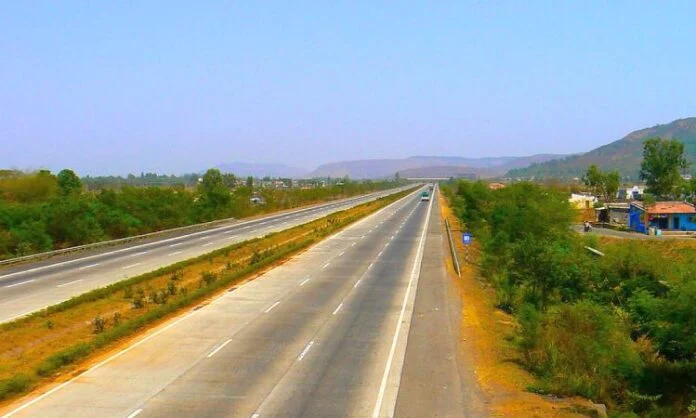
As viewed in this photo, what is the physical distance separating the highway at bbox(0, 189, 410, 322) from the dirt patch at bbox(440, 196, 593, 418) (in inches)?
637

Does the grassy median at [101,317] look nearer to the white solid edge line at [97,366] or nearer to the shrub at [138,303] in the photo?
the shrub at [138,303]

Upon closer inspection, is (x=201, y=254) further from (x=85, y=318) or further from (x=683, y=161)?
(x=683, y=161)

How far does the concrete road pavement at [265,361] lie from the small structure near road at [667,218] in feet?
156

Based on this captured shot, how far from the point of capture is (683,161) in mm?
111312

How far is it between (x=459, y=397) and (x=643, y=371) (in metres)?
5.67

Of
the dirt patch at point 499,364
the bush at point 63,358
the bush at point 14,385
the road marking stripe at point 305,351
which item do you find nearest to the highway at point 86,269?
the bush at point 63,358

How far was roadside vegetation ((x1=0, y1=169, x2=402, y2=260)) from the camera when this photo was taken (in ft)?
161

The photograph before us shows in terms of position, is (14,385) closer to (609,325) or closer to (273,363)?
(273,363)

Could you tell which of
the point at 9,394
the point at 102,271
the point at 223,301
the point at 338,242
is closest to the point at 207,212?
the point at 338,242

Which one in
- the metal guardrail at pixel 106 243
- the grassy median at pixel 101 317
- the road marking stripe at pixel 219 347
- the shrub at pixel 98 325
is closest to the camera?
the grassy median at pixel 101 317

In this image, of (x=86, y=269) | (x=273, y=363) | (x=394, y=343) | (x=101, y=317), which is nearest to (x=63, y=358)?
(x=273, y=363)

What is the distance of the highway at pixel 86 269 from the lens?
30.9 metres

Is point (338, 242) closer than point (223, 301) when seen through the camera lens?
No

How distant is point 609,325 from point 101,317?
1745cm
